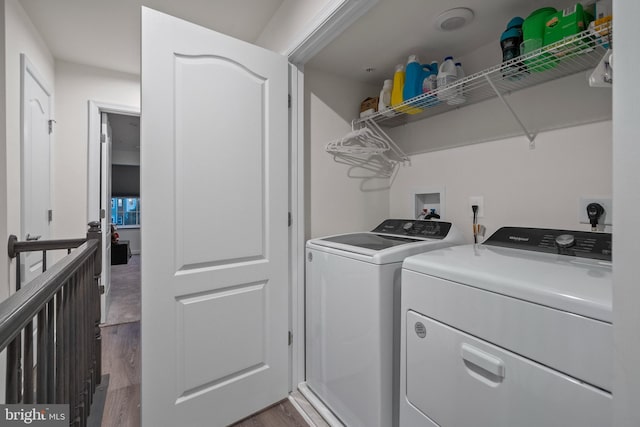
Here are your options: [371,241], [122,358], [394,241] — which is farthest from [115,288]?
[394,241]

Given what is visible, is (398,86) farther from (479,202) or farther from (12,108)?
(12,108)

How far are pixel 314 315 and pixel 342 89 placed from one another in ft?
5.01

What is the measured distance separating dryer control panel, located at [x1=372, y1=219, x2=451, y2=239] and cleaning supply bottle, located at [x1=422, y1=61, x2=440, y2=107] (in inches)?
27.0

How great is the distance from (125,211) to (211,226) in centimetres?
719

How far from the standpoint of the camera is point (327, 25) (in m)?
1.41

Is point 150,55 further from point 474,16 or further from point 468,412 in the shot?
point 468,412

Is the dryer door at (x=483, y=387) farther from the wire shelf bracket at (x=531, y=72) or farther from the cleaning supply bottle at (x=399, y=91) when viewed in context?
the cleaning supply bottle at (x=399, y=91)

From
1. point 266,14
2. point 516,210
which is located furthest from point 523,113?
point 266,14

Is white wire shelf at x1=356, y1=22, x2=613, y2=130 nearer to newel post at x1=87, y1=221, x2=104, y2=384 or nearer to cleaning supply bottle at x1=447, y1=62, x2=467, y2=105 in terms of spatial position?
cleaning supply bottle at x1=447, y1=62, x2=467, y2=105

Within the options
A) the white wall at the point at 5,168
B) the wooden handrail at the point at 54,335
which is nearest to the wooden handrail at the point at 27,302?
the wooden handrail at the point at 54,335

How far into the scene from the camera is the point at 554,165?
1.37m

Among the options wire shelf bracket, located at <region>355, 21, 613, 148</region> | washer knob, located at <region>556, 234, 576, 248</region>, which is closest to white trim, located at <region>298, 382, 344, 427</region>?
washer knob, located at <region>556, 234, 576, 248</region>

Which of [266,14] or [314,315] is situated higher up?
[266,14]

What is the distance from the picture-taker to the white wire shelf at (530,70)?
105 centimetres
